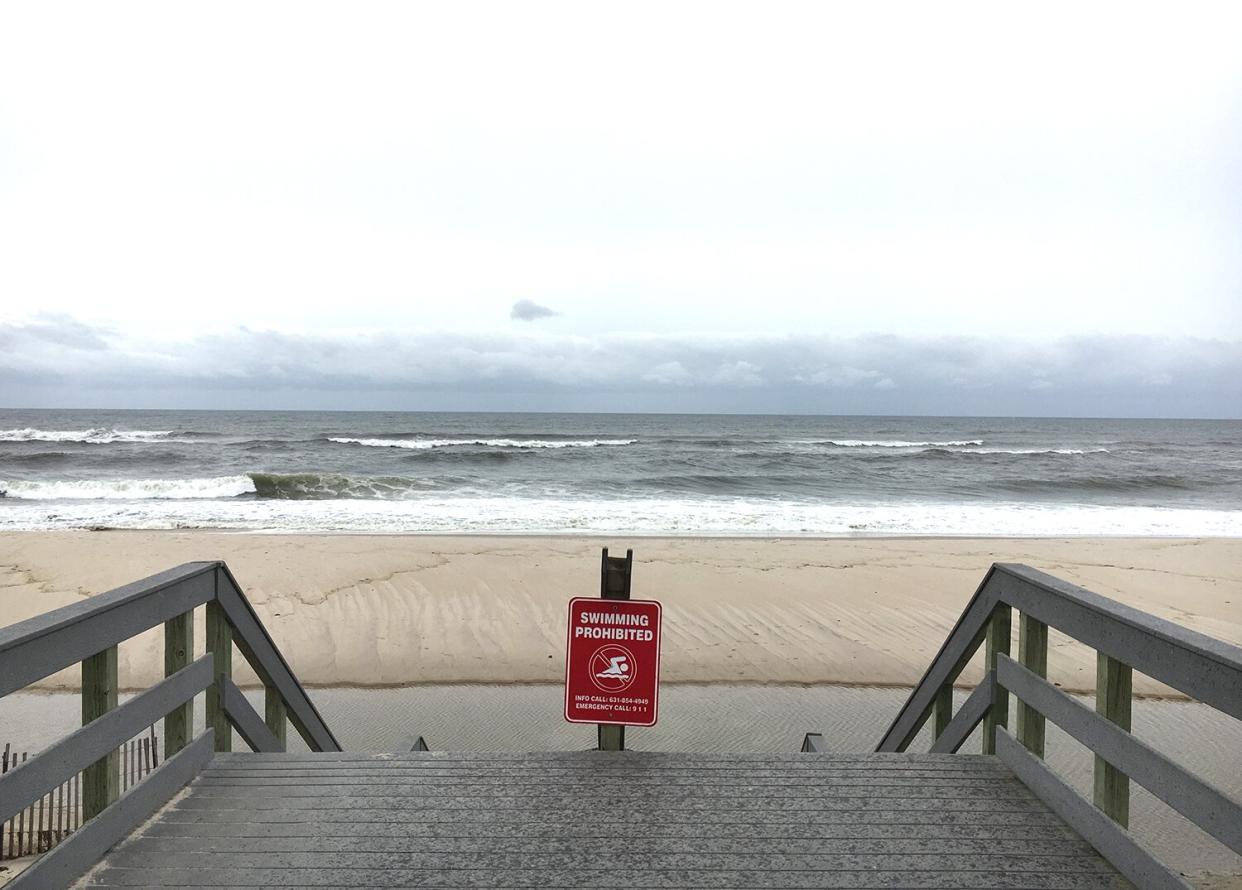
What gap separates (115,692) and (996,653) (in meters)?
3.36

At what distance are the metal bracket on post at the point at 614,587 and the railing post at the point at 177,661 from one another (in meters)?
1.65

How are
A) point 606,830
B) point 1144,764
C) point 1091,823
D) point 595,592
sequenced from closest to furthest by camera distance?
point 1144,764, point 1091,823, point 606,830, point 595,592

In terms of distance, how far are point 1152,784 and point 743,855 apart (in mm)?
1243

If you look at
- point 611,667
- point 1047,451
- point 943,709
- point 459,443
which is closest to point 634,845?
point 611,667

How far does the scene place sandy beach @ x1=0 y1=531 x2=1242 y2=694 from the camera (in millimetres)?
7418

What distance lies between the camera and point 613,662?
3.34 metres

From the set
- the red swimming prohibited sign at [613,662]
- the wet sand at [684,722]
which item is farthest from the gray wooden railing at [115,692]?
the wet sand at [684,722]

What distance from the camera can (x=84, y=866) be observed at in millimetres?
2346

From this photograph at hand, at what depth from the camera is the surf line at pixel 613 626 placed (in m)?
3.31

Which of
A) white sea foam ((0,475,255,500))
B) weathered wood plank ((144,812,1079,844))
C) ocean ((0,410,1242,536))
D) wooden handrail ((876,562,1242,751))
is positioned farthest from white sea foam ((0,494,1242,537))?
weathered wood plank ((144,812,1079,844))

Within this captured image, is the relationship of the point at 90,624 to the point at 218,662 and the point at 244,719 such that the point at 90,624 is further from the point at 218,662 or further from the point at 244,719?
the point at 244,719

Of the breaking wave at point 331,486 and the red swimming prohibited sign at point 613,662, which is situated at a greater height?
the red swimming prohibited sign at point 613,662

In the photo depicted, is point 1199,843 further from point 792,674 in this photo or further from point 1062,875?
point 792,674

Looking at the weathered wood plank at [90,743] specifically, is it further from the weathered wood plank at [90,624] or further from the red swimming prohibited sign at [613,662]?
the red swimming prohibited sign at [613,662]
